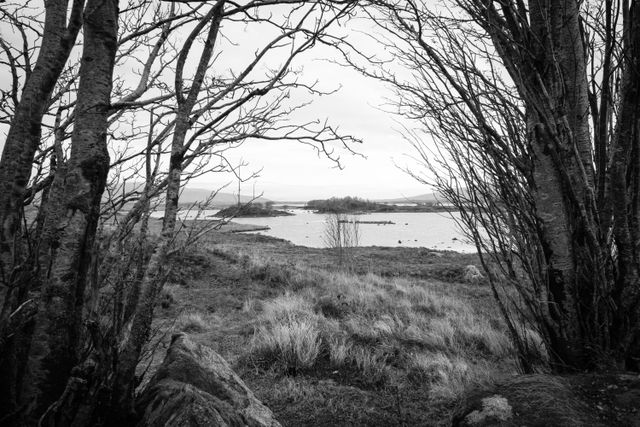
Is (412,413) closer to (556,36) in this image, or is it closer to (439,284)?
(556,36)

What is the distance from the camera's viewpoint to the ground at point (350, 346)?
338 centimetres

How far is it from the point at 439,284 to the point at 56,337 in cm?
1414

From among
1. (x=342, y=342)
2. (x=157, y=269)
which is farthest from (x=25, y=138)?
(x=342, y=342)

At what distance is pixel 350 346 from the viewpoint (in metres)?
5.30

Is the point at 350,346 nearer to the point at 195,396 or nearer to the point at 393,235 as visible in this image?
the point at 195,396

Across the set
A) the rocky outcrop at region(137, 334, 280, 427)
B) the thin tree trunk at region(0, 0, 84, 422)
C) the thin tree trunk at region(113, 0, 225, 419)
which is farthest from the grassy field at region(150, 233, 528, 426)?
the thin tree trunk at region(0, 0, 84, 422)

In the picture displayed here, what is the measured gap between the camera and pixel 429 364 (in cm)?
485

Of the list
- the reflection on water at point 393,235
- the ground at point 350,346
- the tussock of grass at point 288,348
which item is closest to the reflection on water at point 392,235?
the reflection on water at point 393,235

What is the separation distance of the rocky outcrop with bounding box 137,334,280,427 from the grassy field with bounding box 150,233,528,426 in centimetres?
92

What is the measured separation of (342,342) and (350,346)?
16 cm

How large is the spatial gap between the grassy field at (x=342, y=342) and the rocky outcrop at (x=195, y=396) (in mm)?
922

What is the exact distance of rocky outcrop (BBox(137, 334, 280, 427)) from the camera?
180 cm

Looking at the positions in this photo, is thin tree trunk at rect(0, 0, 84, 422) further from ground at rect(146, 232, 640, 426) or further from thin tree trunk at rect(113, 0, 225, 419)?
ground at rect(146, 232, 640, 426)

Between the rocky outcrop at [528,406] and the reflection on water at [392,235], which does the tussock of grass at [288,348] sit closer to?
the rocky outcrop at [528,406]
